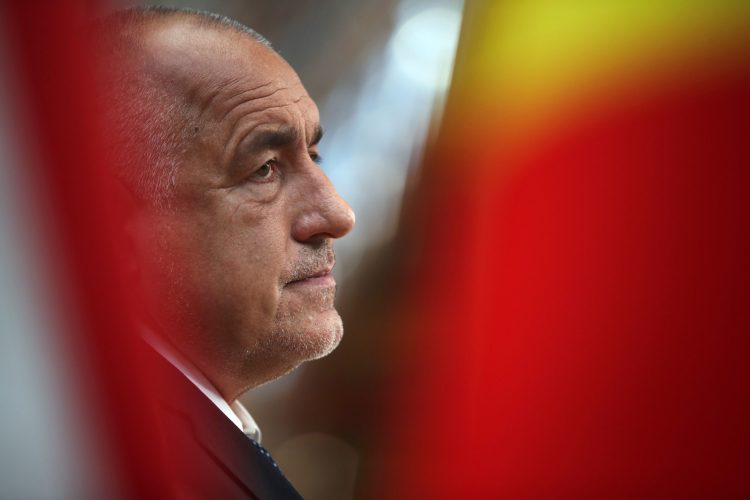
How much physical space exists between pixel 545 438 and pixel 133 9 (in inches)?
27.2

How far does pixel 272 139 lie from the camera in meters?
0.67

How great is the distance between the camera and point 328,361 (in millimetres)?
1062

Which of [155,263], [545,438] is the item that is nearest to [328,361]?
[545,438]

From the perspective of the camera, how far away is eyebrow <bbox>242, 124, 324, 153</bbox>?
663 millimetres

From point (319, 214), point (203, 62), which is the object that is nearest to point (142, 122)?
point (203, 62)

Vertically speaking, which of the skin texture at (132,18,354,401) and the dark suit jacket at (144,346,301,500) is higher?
the skin texture at (132,18,354,401)

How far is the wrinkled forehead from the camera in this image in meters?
0.64

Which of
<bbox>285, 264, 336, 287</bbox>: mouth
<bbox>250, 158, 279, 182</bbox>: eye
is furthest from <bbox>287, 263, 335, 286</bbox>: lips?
<bbox>250, 158, 279, 182</bbox>: eye

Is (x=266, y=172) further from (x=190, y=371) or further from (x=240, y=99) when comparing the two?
(x=190, y=371)

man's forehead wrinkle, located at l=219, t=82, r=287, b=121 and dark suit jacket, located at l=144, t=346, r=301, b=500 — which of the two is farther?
man's forehead wrinkle, located at l=219, t=82, r=287, b=121

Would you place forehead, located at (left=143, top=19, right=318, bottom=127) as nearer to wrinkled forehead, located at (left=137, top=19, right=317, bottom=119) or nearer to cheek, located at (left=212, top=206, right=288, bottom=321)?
wrinkled forehead, located at (left=137, top=19, right=317, bottom=119)

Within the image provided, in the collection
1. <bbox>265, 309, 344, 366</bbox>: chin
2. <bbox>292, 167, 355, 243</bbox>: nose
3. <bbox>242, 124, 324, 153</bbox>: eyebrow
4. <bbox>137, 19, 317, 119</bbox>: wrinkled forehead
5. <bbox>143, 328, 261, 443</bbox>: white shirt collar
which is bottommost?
<bbox>143, 328, 261, 443</bbox>: white shirt collar

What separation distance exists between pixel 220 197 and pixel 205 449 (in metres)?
0.24

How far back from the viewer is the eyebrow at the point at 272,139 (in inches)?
26.1
